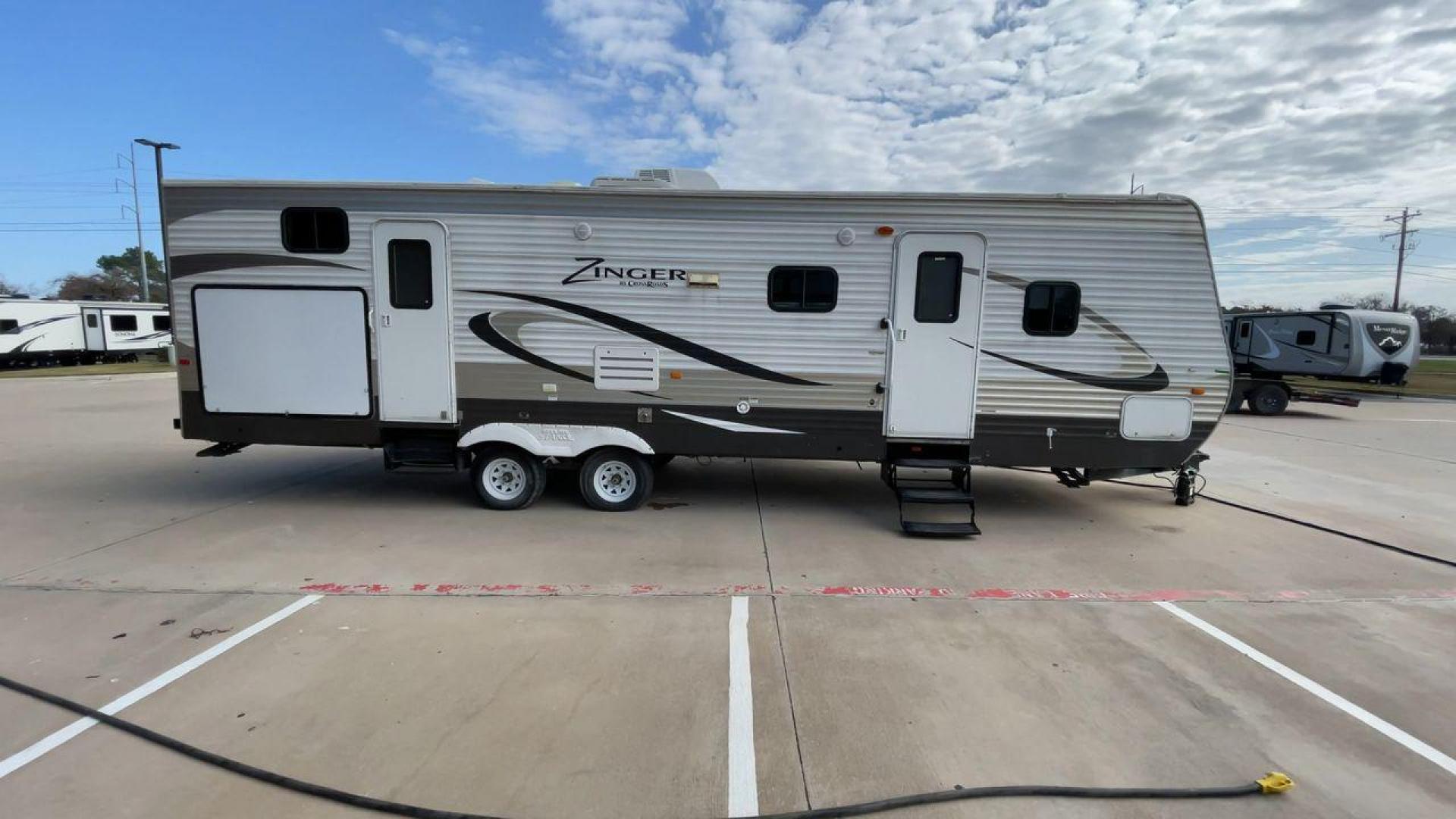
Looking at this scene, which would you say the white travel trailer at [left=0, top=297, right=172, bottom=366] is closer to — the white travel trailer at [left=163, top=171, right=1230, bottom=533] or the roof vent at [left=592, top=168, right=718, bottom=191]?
the white travel trailer at [left=163, top=171, right=1230, bottom=533]

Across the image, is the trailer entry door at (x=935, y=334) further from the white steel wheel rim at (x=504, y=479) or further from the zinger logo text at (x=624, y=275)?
the white steel wheel rim at (x=504, y=479)

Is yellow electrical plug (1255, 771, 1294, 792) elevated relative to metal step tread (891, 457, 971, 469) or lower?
lower

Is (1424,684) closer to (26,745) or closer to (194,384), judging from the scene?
(26,745)

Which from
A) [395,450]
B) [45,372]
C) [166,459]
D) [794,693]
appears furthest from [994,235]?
[45,372]

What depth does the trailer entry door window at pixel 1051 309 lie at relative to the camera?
20.5 feet

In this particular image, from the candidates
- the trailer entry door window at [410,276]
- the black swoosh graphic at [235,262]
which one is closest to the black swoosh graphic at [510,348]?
the trailer entry door window at [410,276]

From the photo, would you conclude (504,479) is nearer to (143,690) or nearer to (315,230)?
(315,230)

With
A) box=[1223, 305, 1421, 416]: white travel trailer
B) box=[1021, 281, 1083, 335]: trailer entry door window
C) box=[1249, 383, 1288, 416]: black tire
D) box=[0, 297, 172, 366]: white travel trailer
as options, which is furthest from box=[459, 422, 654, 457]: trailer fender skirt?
box=[0, 297, 172, 366]: white travel trailer

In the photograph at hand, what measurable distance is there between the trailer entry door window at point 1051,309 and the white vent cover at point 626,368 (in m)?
3.59

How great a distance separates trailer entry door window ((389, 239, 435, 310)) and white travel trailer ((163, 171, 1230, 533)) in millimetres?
23

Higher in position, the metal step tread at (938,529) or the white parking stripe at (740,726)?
the metal step tread at (938,529)

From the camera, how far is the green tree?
2542 inches

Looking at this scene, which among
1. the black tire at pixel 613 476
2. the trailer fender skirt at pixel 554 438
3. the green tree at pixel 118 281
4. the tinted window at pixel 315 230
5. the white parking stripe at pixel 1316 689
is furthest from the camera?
the green tree at pixel 118 281

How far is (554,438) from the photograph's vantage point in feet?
21.8
